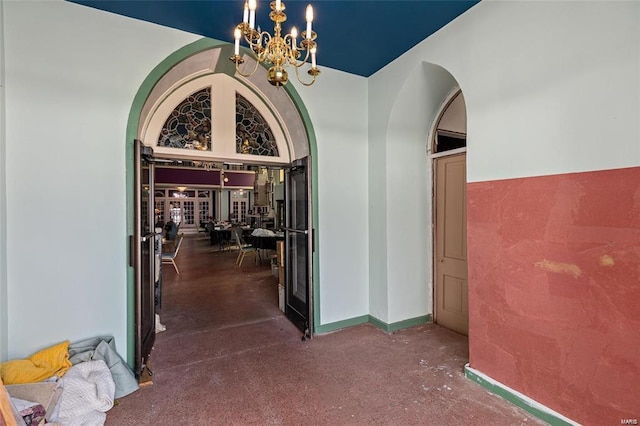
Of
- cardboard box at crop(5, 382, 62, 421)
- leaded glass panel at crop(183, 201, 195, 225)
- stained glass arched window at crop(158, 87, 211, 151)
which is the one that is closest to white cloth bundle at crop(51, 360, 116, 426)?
cardboard box at crop(5, 382, 62, 421)

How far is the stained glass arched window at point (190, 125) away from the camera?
3.12 metres

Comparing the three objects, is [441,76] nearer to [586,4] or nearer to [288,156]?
[586,4]

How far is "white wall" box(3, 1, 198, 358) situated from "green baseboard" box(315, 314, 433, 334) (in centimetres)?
200

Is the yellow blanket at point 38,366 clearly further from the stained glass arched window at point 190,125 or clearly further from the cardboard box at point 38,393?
the stained glass arched window at point 190,125

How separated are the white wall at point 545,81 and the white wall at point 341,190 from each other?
0.94 meters

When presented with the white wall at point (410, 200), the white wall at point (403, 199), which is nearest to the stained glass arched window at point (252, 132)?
the white wall at point (403, 199)

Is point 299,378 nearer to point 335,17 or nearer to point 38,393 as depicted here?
point 38,393

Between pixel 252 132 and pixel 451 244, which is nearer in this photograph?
pixel 451 244

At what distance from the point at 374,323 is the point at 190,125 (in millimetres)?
3248

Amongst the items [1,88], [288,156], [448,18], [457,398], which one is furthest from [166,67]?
[457,398]

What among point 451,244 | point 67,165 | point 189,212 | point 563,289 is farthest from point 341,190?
point 189,212

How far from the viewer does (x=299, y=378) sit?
238 centimetres

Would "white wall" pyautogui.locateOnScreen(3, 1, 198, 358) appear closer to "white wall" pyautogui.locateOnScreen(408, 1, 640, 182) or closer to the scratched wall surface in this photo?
"white wall" pyautogui.locateOnScreen(408, 1, 640, 182)

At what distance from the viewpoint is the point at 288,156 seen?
12.0 ft
